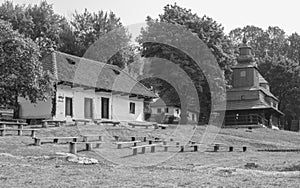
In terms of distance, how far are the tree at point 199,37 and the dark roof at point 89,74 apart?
661 cm

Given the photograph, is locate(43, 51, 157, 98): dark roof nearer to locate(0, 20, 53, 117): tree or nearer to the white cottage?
the white cottage

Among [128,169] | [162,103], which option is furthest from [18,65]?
[162,103]

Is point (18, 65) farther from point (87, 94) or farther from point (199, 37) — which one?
point (199, 37)

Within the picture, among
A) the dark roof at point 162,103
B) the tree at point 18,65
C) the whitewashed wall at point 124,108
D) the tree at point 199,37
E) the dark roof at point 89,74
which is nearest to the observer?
the tree at point 18,65

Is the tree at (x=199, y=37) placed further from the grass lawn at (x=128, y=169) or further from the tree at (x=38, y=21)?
the grass lawn at (x=128, y=169)

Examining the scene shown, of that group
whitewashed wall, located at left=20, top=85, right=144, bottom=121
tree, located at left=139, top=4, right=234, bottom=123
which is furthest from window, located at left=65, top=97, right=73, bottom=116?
tree, located at left=139, top=4, right=234, bottom=123

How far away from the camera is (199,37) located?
167ft

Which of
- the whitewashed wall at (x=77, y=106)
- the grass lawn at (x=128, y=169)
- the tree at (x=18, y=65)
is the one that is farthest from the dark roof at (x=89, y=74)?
the grass lawn at (x=128, y=169)

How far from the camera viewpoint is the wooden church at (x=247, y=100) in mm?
58906

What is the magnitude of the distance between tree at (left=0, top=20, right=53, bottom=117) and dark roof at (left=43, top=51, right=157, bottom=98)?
20.9 ft

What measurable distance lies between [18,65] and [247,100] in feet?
128

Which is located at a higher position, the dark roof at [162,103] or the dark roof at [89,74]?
the dark roof at [89,74]

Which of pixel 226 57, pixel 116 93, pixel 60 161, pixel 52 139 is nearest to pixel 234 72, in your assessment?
pixel 226 57

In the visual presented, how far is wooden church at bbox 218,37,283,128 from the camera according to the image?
58906 mm
